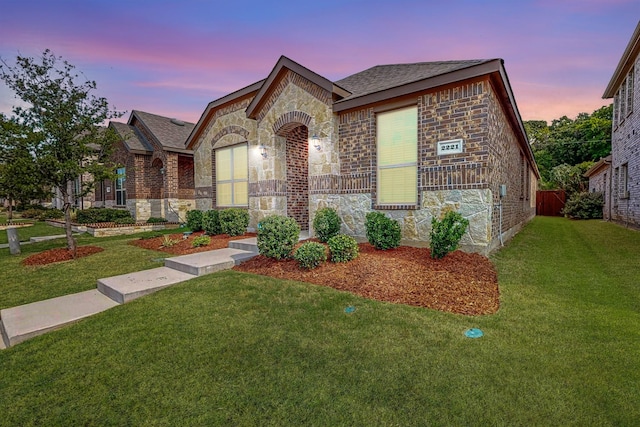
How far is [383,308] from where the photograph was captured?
384 centimetres

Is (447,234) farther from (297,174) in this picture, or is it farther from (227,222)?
(227,222)

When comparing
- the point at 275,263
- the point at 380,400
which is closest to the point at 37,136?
the point at 275,263

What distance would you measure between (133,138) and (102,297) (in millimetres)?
14355

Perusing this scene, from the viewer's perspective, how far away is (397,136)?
7.10 metres

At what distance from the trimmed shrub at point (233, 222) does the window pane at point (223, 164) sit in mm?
2354

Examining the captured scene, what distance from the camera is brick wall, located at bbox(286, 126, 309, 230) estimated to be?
9.68 meters

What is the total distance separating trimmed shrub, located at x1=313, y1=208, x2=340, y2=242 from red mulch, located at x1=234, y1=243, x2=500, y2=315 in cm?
141

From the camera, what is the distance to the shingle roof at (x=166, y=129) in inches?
596

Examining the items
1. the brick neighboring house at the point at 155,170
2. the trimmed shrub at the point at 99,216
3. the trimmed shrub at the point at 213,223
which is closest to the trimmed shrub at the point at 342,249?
the trimmed shrub at the point at 213,223

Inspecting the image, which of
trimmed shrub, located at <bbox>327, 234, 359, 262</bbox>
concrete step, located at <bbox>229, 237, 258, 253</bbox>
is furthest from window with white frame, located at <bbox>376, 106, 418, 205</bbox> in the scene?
concrete step, located at <bbox>229, 237, 258, 253</bbox>

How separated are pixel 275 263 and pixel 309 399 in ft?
12.3

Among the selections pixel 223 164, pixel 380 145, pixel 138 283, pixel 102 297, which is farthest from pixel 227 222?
pixel 380 145

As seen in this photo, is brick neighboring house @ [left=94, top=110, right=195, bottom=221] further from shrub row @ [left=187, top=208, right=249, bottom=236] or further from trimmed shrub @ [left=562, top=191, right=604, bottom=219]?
trimmed shrub @ [left=562, top=191, right=604, bottom=219]

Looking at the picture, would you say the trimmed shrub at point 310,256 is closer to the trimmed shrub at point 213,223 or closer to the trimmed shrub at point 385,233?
the trimmed shrub at point 385,233
